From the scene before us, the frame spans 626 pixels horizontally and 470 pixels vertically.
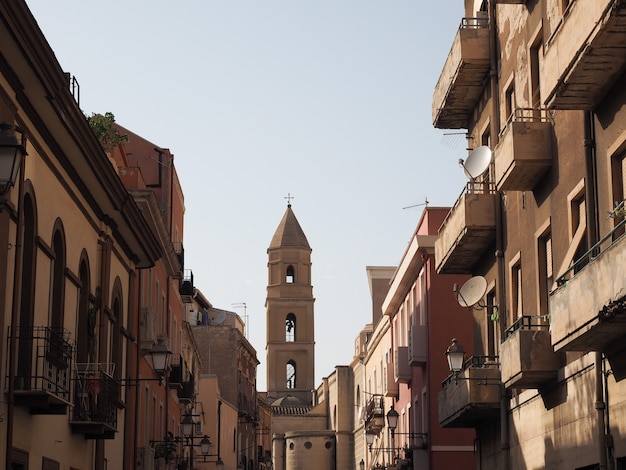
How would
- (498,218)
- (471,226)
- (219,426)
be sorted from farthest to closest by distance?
(219,426)
(471,226)
(498,218)

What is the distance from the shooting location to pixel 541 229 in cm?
1930

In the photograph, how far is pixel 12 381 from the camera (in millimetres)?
15500

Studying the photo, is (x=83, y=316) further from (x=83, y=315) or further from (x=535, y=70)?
(x=535, y=70)

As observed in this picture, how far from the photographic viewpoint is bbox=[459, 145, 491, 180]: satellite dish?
21.7m

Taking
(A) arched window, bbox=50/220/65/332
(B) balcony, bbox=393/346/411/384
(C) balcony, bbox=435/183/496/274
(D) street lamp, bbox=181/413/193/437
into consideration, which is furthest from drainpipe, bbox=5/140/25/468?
(B) balcony, bbox=393/346/411/384

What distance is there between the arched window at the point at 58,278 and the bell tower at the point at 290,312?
101176 millimetres

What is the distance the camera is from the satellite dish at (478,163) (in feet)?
71.2

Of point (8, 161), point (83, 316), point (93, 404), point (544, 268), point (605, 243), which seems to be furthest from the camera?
point (83, 316)

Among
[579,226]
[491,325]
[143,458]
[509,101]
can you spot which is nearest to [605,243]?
[579,226]

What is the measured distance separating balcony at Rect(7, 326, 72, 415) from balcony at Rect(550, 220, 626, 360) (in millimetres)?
6191

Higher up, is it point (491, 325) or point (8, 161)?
point (491, 325)

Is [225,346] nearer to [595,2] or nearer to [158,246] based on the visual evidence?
[158,246]

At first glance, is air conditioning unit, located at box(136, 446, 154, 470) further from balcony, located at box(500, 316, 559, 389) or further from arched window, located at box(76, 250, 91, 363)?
balcony, located at box(500, 316, 559, 389)

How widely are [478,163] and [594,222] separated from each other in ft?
19.0
